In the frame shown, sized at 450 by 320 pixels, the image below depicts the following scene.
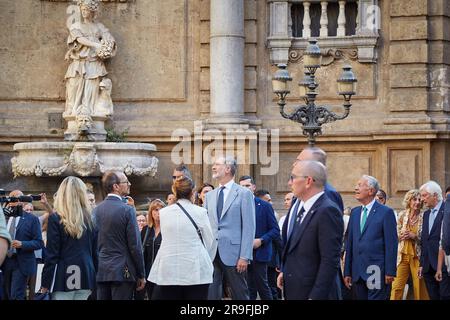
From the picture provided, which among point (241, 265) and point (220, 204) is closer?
point (241, 265)

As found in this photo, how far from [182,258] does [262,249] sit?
152 inches

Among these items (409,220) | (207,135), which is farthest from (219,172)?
(207,135)

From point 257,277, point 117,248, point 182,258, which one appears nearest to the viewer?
point 182,258

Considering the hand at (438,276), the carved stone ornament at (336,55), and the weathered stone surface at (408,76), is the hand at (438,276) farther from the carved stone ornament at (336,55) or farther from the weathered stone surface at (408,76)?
the carved stone ornament at (336,55)

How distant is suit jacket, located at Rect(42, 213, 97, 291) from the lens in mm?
12055

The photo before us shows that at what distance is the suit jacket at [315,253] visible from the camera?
9.48 m

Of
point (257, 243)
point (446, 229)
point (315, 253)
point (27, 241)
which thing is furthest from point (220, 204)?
point (315, 253)

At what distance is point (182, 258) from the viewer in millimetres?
11203

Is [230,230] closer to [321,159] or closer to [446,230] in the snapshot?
[321,159]

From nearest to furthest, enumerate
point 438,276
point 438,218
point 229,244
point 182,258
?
point 182,258 → point 229,244 → point 438,276 → point 438,218

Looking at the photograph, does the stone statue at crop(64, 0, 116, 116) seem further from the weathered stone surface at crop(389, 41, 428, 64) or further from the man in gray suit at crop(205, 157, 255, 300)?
the man in gray suit at crop(205, 157, 255, 300)

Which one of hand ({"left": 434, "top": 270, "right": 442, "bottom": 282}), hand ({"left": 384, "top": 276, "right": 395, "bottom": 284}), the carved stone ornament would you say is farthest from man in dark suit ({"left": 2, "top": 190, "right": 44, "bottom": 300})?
the carved stone ornament

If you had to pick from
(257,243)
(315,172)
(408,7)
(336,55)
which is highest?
(408,7)

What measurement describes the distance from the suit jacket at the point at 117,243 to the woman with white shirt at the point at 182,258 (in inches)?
28.3
